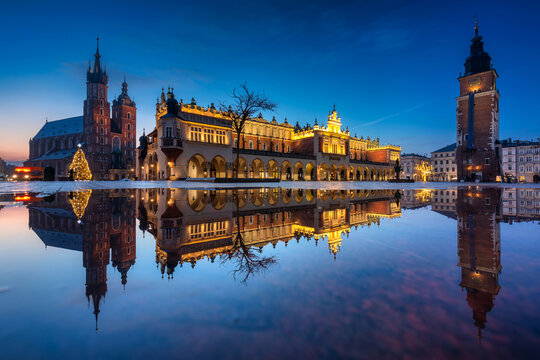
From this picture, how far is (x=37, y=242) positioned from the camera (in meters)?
2.66

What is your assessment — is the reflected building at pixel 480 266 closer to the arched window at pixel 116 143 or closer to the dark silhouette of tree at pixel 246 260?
the dark silhouette of tree at pixel 246 260

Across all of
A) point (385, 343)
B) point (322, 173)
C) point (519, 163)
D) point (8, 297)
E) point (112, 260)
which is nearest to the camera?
point (385, 343)

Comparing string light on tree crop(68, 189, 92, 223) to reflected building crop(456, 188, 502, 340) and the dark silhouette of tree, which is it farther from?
reflected building crop(456, 188, 502, 340)

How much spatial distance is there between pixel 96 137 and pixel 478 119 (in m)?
85.6

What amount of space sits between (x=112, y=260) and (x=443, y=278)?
2.33 m

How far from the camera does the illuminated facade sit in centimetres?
3269

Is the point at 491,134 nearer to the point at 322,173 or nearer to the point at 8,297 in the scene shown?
the point at 322,173

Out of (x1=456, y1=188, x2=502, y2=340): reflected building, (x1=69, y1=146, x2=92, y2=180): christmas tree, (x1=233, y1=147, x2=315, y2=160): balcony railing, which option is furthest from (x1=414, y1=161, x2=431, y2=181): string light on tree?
(x1=456, y1=188, x2=502, y2=340): reflected building

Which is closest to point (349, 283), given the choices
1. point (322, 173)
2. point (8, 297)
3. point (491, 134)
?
point (8, 297)

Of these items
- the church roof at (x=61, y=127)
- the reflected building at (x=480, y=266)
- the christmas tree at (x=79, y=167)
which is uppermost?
the church roof at (x=61, y=127)

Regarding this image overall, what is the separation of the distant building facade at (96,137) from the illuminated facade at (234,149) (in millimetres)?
32375

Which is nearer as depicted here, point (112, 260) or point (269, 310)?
point (269, 310)

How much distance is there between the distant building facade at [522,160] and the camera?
63625 mm

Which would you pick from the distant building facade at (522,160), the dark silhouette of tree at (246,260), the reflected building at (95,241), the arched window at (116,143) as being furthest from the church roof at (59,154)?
the distant building facade at (522,160)
